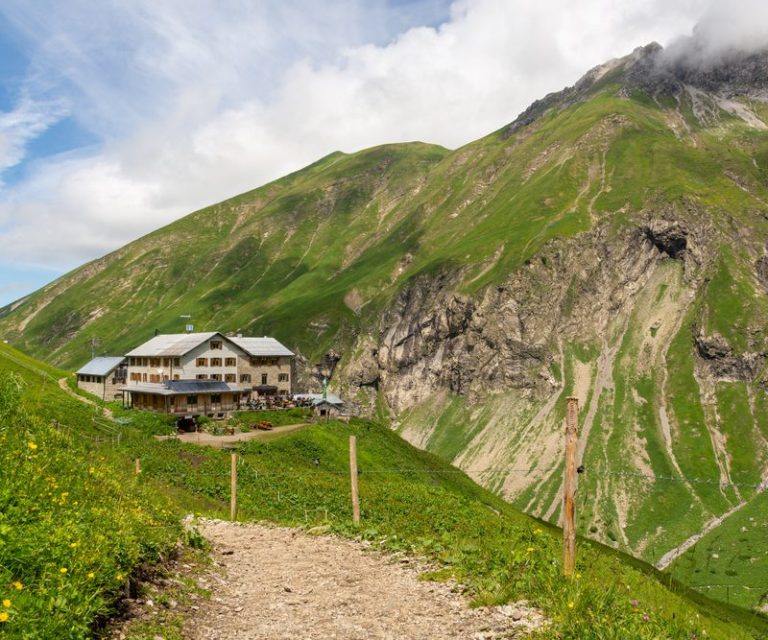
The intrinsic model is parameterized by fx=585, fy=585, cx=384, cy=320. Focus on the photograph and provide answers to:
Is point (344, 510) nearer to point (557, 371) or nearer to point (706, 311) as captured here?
point (557, 371)

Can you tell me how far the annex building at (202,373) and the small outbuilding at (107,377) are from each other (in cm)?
97

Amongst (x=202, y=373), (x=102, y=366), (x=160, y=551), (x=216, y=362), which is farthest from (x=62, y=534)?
(x=102, y=366)

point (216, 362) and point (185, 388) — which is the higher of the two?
point (216, 362)

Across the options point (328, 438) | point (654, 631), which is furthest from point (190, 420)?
point (654, 631)

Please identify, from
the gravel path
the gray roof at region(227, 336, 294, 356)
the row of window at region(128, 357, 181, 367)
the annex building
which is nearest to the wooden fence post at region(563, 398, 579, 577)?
the gravel path

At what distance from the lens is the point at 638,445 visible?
156875 mm

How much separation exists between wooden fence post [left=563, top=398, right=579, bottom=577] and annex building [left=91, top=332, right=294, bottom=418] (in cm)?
7056

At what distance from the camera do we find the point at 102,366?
337 ft

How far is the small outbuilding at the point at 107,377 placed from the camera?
3954 inches

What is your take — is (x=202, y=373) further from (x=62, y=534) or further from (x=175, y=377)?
(x=62, y=534)

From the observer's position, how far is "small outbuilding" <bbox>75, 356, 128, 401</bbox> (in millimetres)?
100438

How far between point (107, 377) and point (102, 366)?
3595 millimetres

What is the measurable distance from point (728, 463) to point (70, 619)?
16936 cm

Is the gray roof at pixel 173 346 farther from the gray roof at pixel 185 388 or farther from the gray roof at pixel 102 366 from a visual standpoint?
the gray roof at pixel 185 388
